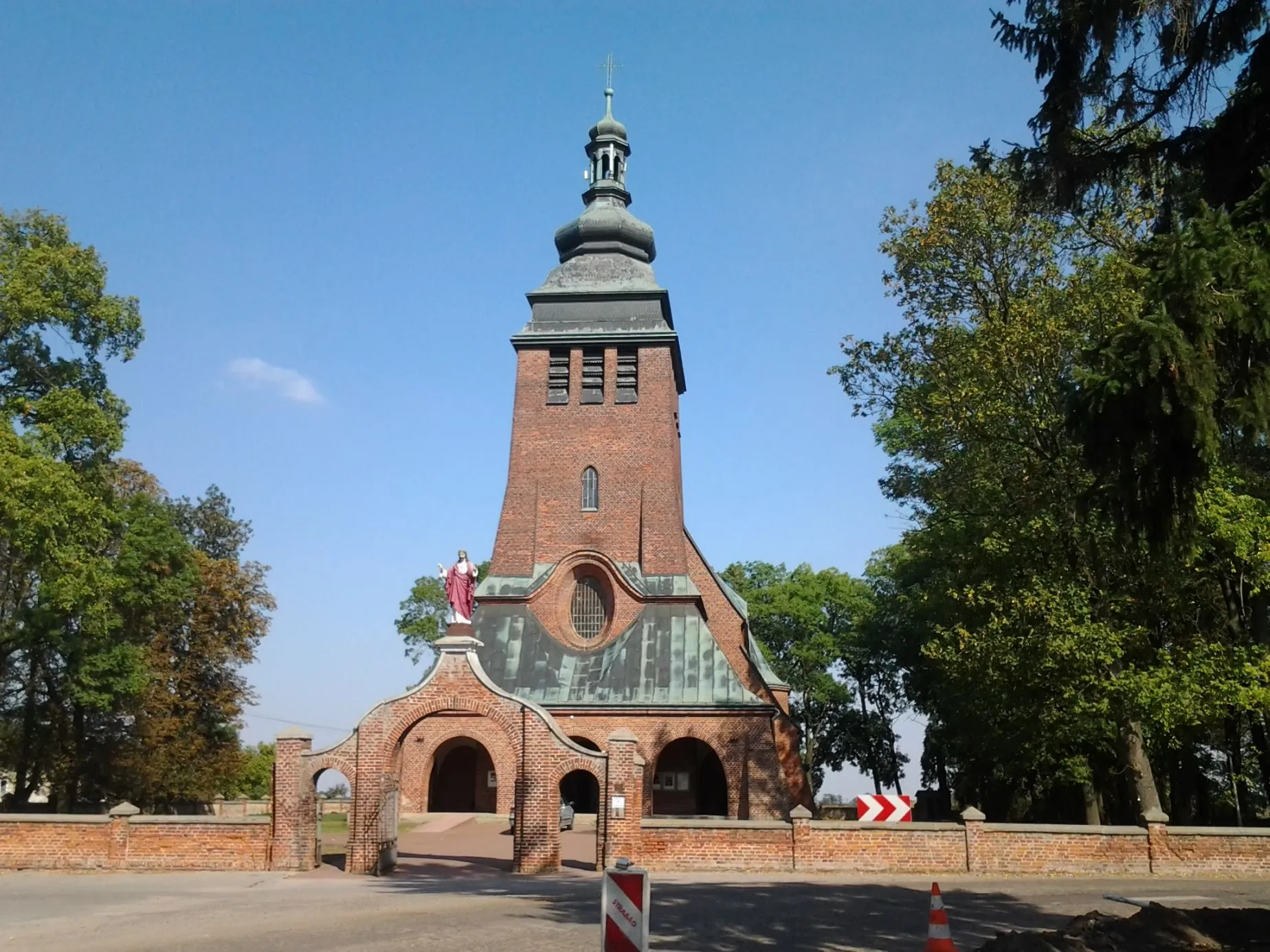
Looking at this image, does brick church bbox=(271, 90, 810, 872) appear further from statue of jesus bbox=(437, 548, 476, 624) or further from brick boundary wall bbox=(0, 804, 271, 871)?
brick boundary wall bbox=(0, 804, 271, 871)

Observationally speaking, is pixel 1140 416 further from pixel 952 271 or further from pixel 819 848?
pixel 952 271

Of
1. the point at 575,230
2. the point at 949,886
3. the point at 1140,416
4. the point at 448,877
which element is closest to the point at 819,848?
the point at 949,886

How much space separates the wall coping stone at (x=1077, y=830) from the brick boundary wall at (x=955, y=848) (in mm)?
15

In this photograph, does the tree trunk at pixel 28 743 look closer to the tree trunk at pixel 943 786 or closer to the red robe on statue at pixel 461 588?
the red robe on statue at pixel 461 588

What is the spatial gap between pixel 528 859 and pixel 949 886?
6.67 metres

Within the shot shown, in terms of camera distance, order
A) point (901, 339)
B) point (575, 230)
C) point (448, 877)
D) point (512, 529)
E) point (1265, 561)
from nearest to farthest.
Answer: point (448, 877) < point (1265, 561) < point (901, 339) < point (512, 529) < point (575, 230)

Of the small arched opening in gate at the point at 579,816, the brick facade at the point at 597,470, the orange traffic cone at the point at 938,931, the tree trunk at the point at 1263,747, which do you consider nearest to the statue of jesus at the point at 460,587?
the small arched opening in gate at the point at 579,816

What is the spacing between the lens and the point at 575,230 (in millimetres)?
36219

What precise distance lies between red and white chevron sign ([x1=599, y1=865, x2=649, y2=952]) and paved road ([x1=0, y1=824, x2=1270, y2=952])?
444cm

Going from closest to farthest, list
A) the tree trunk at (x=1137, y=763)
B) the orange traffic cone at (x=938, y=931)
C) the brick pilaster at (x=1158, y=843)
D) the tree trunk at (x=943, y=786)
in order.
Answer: the orange traffic cone at (x=938, y=931) < the brick pilaster at (x=1158, y=843) < the tree trunk at (x=1137, y=763) < the tree trunk at (x=943, y=786)

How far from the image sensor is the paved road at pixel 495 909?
37.4ft

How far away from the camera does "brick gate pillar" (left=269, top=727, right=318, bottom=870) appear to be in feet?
62.2

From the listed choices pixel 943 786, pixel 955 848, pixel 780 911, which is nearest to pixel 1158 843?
pixel 955 848

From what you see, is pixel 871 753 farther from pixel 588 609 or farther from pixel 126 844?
pixel 126 844
